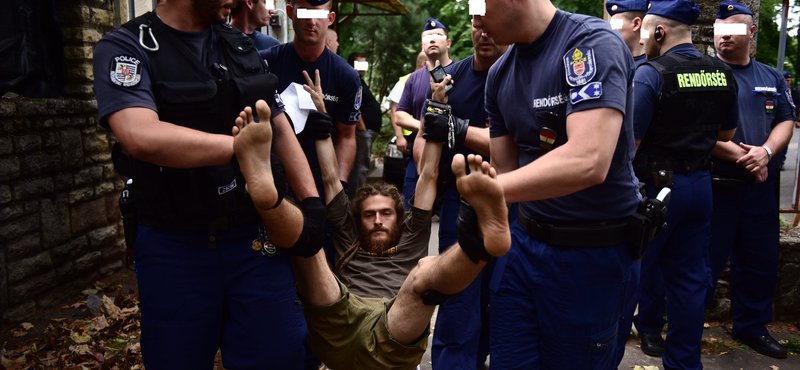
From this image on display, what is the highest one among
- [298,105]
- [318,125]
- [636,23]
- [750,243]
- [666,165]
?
[636,23]

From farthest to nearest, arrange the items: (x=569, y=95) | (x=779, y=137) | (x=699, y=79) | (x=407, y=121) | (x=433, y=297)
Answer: (x=407, y=121)
(x=779, y=137)
(x=699, y=79)
(x=433, y=297)
(x=569, y=95)

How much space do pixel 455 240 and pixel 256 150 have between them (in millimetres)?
1800

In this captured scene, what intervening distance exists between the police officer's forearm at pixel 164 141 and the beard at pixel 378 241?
1470mm

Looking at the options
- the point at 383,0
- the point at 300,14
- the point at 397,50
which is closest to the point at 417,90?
the point at 300,14

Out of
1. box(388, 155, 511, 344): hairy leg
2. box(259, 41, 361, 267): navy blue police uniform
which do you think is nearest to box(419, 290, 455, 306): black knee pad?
box(388, 155, 511, 344): hairy leg

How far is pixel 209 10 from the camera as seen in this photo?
91.4 inches

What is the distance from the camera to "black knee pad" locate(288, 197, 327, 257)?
2.46 m

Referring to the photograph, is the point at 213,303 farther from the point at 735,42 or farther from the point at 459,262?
the point at 735,42

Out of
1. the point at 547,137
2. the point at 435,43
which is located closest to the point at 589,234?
the point at 547,137

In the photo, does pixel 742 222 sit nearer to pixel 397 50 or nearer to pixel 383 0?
pixel 383 0

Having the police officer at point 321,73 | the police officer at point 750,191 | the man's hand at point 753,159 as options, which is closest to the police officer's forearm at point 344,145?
the police officer at point 321,73

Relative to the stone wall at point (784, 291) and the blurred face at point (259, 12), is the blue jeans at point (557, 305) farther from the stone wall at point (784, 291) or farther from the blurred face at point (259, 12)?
the stone wall at point (784, 291)

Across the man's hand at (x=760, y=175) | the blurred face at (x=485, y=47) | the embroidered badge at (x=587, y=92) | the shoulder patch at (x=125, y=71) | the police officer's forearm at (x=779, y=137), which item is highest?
the blurred face at (x=485, y=47)

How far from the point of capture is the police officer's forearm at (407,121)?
14.2 feet
